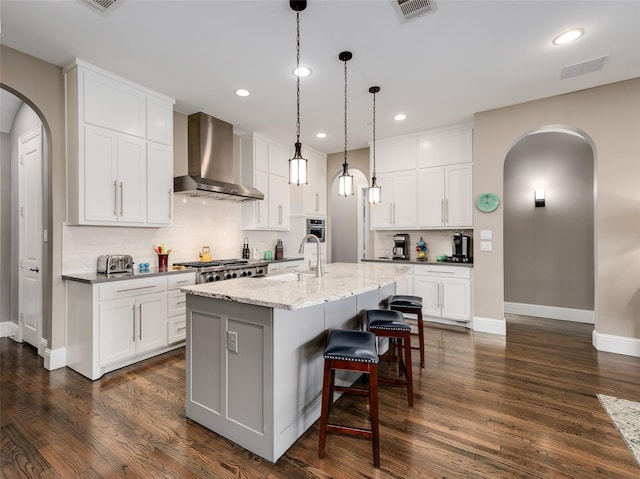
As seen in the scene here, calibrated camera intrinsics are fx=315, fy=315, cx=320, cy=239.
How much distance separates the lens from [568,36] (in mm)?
2594

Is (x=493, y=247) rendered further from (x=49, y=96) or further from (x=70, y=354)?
(x=49, y=96)

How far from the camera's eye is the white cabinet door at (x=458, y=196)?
14.6ft

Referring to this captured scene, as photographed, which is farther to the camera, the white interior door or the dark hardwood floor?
the white interior door

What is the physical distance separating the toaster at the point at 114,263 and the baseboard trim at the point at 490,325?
4265 millimetres

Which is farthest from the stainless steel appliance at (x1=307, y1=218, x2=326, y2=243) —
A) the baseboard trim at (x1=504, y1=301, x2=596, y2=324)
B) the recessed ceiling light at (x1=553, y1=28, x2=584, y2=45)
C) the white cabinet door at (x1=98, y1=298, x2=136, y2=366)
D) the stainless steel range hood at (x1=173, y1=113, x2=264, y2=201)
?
the recessed ceiling light at (x1=553, y1=28, x2=584, y2=45)

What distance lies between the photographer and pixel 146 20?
2367 mm

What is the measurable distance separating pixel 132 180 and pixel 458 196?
417 centimetres

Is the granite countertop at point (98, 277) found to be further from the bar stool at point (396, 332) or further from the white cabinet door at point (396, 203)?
the white cabinet door at point (396, 203)

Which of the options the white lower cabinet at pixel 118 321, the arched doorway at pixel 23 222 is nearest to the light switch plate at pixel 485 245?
the white lower cabinet at pixel 118 321

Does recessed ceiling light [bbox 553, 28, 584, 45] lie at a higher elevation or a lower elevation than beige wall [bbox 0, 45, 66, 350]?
higher

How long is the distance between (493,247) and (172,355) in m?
4.13

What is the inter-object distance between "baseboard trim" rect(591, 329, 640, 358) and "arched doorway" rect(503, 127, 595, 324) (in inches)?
50.3

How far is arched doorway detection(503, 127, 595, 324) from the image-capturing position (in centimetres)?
456

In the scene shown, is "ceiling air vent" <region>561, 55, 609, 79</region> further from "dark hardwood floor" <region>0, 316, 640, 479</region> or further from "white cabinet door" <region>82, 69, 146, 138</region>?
"white cabinet door" <region>82, 69, 146, 138</region>
